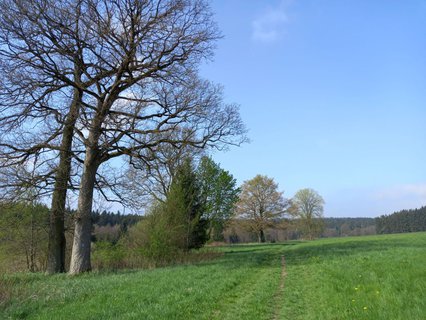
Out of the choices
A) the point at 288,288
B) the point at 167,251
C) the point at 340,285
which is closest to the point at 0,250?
the point at 167,251

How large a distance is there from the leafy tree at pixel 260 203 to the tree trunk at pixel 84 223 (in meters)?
49.2

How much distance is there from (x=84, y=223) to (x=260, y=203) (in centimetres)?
5114

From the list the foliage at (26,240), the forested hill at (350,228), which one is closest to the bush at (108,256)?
the foliage at (26,240)

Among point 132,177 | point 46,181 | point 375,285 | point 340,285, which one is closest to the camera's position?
point 375,285

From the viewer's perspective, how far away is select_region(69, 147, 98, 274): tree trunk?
16156 mm

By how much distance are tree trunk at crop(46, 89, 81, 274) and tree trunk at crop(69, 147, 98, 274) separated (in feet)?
3.64

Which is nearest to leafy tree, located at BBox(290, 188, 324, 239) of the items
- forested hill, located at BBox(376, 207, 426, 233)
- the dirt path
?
forested hill, located at BBox(376, 207, 426, 233)

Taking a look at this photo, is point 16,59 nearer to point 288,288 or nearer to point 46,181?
point 46,181

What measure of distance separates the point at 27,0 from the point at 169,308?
12256mm

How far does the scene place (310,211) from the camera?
78.8 meters

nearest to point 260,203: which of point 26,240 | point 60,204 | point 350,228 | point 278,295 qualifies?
point 26,240

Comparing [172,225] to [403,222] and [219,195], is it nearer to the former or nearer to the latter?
[219,195]

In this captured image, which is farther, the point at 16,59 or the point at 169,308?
the point at 16,59

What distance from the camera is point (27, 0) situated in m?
13.1
